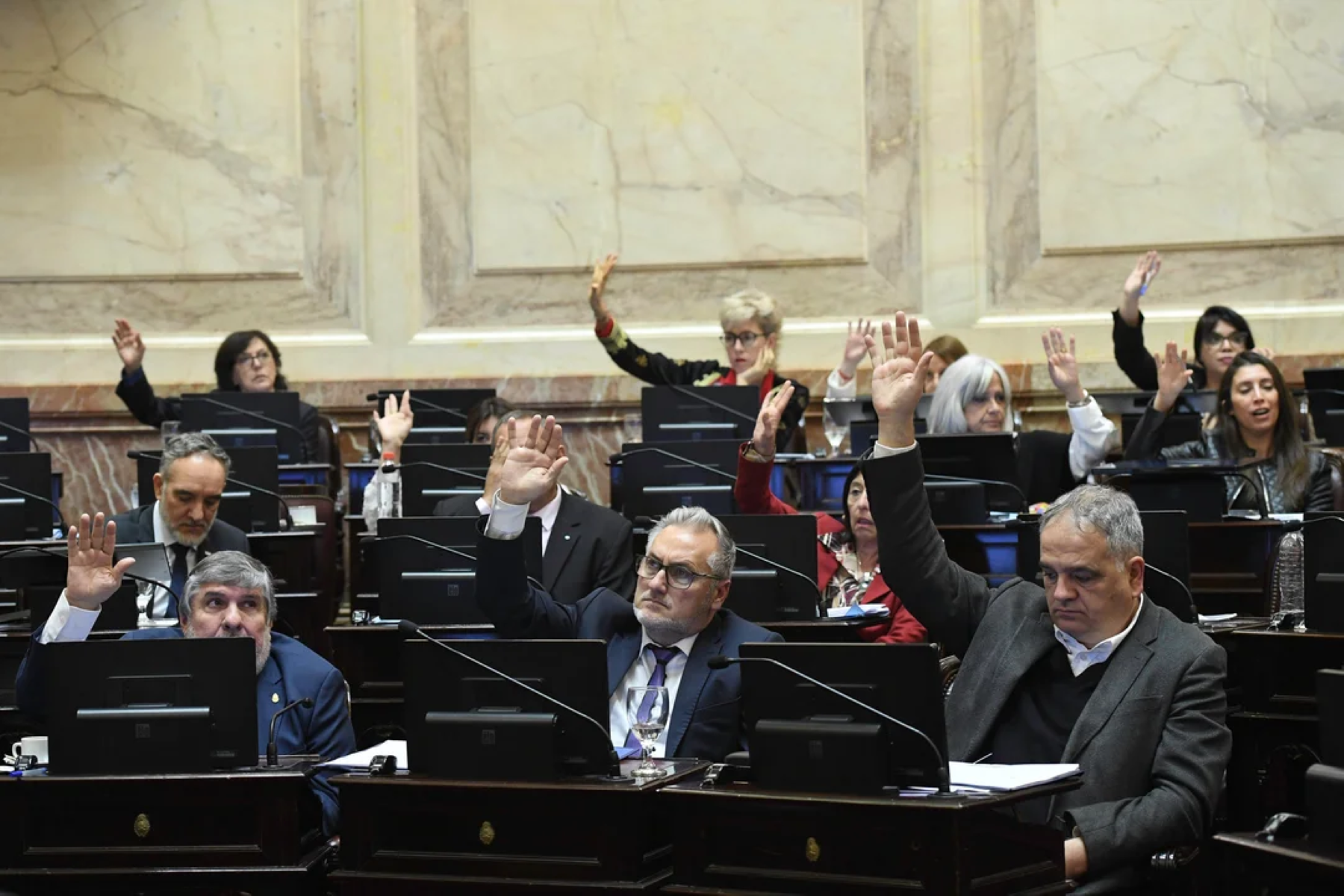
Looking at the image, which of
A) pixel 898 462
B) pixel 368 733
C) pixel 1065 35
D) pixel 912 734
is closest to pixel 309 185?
pixel 1065 35

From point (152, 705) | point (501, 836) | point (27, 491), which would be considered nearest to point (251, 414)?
point (27, 491)

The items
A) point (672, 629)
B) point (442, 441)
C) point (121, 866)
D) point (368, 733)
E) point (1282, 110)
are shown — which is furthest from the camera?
point (1282, 110)

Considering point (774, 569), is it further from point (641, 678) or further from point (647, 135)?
point (647, 135)

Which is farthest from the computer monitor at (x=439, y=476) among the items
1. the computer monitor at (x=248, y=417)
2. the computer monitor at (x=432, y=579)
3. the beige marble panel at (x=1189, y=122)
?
the beige marble panel at (x=1189, y=122)

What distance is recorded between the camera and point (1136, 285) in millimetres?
7293

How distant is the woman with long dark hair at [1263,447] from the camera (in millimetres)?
5922

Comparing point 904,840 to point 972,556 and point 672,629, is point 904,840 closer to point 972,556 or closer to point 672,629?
point 672,629

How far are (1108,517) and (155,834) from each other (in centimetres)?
201

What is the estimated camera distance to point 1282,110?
846 cm

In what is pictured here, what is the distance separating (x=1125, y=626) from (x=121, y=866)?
207 cm

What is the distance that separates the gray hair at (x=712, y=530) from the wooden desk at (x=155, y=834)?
1.12 m

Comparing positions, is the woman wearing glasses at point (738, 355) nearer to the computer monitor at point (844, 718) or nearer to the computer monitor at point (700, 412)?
the computer monitor at point (700, 412)

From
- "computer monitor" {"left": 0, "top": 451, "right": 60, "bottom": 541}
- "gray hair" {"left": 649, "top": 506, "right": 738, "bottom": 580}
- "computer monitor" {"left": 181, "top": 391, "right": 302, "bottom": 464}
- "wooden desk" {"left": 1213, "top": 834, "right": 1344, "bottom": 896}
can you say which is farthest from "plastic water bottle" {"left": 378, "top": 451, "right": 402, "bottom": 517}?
"wooden desk" {"left": 1213, "top": 834, "right": 1344, "bottom": 896}

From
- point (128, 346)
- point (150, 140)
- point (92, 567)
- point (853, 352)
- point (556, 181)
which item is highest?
point (150, 140)
